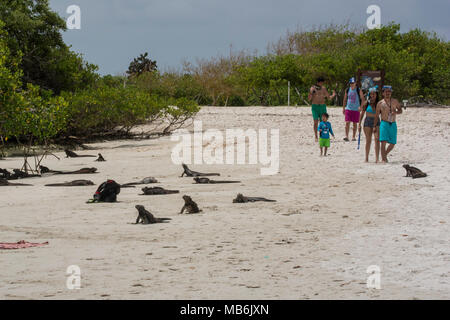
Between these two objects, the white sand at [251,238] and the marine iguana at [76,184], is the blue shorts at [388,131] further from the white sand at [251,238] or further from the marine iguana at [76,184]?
the marine iguana at [76,184]

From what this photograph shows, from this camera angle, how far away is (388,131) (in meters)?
12.6

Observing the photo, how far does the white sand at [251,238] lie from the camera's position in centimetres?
495

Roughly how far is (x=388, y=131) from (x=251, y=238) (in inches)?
261

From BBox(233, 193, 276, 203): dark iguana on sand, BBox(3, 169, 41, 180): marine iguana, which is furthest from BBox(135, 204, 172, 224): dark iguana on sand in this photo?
BBox(3, 169, 41, 180): marine iguana

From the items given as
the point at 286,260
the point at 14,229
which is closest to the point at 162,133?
the point at 14,229

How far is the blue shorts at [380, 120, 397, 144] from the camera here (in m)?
12.5

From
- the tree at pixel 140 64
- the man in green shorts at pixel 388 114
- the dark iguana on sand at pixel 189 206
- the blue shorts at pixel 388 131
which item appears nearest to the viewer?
the dark iguana on sand at pixel 189 206

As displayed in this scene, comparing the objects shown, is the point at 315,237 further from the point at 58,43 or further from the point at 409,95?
the point at 409,95

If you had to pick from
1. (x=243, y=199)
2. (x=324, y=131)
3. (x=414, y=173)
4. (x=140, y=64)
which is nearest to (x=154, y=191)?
(x=243, y=199)

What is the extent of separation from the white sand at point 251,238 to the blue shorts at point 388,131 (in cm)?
56

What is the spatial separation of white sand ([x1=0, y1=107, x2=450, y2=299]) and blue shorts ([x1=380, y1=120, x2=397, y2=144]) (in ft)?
1.84

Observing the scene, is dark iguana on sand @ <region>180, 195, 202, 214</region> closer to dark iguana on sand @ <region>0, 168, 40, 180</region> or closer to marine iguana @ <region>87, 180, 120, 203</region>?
marine iguana @ <region>87, 180, 120, 203</region>

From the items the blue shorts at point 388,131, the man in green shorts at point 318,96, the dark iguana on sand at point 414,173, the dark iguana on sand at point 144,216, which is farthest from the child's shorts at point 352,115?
the dark iguana on sand at point 144,216
